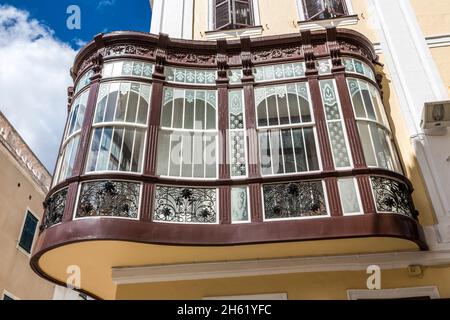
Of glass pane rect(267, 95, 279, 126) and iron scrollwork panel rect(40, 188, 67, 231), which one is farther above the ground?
glass pane rect(267, 95, 279, 126)

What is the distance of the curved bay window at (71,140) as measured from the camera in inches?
279

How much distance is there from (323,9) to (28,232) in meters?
Result: 11.6

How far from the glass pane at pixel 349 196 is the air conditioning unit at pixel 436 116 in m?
2.43

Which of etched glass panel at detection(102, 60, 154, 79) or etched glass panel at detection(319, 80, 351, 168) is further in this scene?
etched glass panel at detection(102, 60, 154, 79)

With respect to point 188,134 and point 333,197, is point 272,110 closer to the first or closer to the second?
point 188,134

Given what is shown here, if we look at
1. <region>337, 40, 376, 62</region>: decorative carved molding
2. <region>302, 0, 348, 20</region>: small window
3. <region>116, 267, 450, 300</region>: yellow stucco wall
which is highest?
<region>302, 0, 348, 20</region>: small window

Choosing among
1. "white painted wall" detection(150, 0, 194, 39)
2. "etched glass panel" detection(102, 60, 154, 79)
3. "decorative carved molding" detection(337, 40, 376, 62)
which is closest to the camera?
"etched glass panel" detection(102, 60, 154, 79)

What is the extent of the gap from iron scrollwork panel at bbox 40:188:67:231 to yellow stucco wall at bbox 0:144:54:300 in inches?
253

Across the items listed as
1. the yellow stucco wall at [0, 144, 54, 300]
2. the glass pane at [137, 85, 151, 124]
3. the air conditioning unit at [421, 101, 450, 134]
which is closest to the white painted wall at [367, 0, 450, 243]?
the air conditioning unit at [421, 101, 450, 134]

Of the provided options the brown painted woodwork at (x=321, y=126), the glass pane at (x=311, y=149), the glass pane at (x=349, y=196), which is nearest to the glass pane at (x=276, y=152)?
the glass pane at (x=311, y=149)

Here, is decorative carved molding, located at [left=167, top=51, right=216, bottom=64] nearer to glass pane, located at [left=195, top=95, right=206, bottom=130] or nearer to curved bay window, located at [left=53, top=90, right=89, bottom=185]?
glass pane, located at [left=195, top=95, right=206, bottom=130]

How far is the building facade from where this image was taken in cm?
628

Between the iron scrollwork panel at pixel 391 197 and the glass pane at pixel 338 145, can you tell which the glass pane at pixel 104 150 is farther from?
the iron scrollwork panel at pixel 391 197

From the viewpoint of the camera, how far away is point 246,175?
268 inches
